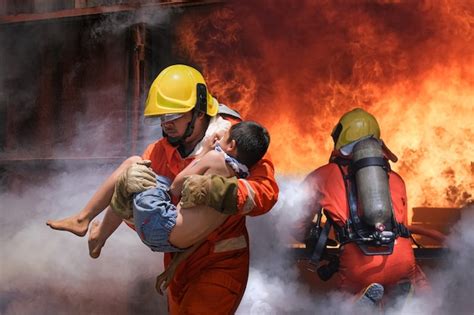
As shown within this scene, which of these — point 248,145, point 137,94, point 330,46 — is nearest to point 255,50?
point 330,46

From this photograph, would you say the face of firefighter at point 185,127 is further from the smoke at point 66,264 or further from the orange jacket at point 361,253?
the smoke at point 66,264

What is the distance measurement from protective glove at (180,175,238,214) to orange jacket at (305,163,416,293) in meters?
1.80

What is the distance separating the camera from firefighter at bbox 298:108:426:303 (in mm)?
4844

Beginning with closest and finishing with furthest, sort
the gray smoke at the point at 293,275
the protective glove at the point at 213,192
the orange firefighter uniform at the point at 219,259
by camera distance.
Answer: the protective glove at the point at 213,192 → the orange firefighter uniform at the point at 219,259 → the gray smoke at the point at 293,275

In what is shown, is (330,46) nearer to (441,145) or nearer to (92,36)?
(441,145)

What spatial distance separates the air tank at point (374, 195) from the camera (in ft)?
15.7

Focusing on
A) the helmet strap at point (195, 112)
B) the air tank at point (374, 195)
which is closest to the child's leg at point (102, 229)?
the helmet strap at point (195, 112)

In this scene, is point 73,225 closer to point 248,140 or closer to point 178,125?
point 178,125

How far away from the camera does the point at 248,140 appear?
3600 mm

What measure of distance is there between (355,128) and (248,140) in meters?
1.89

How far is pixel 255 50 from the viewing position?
6.68 meters

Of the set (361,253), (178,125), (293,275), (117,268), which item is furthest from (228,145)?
(117,268)

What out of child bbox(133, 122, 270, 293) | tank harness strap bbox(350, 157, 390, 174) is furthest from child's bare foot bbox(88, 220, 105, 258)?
tank harness strap bbox(350, 157, 390, 174)

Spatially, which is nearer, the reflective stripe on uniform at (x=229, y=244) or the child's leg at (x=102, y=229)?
the reflective stripe on uniform at (x=229, y=244)
